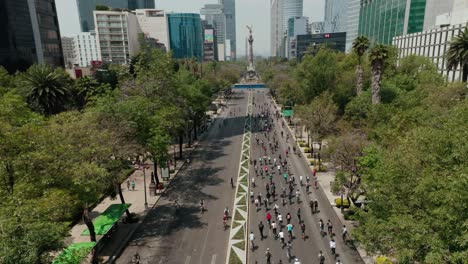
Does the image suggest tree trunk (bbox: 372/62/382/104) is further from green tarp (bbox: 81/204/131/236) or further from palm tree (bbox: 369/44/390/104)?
green tarp (bbox: 81/204/131/236)

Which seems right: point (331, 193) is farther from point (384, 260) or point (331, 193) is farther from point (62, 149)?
point (62, 149)

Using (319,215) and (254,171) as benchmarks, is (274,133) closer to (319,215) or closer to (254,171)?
(254,171)

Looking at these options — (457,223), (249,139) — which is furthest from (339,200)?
(249,139)

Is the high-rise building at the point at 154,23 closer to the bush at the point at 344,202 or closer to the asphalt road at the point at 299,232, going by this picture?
the asphalt road at the point at 299,232

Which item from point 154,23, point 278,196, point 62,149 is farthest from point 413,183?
point 154,23

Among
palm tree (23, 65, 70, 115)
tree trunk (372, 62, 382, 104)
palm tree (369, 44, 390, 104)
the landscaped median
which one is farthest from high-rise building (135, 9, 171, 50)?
the landscaped median

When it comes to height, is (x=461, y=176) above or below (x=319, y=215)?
above
